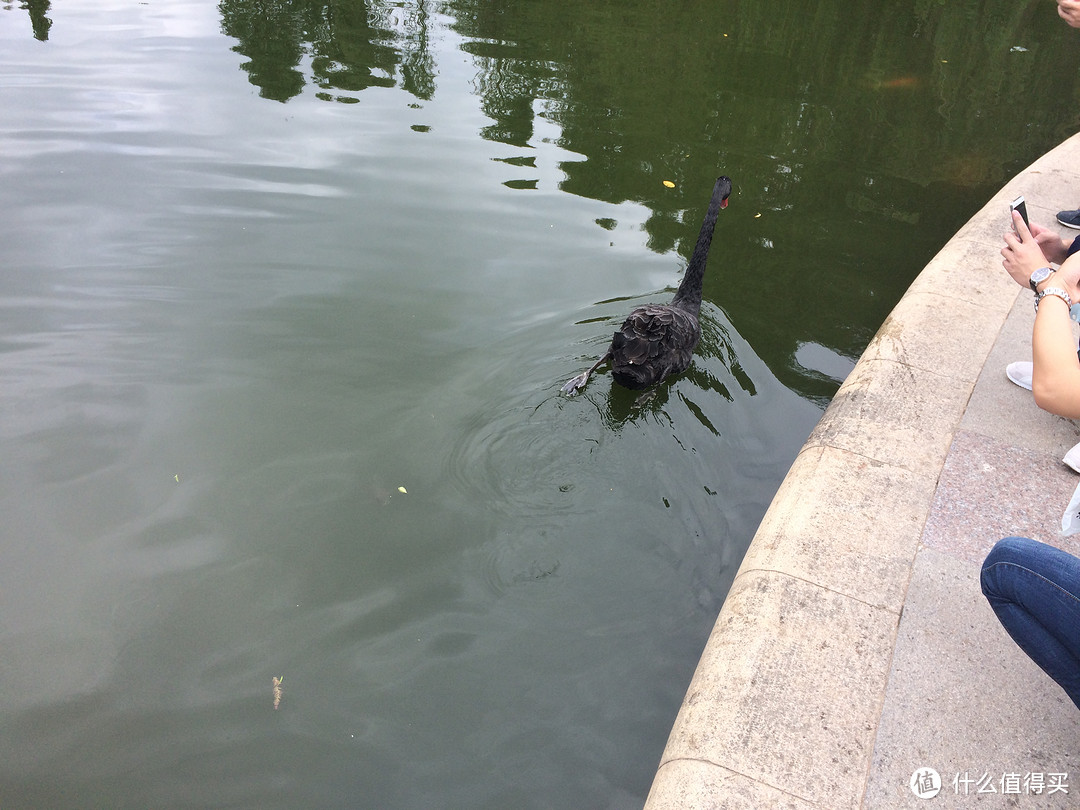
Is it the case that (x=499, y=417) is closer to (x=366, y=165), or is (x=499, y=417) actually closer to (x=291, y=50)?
(x=366, y=165)

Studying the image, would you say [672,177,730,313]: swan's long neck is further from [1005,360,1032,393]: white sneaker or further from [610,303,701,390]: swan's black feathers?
[1005,360,1032,393]: white sneaker

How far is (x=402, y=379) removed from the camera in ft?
17.4

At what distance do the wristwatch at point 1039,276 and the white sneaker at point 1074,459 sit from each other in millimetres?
1105

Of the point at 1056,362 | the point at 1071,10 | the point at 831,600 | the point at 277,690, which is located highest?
the point at 1071,10

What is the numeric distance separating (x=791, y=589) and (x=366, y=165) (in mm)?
6880

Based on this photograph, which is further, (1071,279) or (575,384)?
(575,384)

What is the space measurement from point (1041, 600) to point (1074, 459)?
1531 millimetres

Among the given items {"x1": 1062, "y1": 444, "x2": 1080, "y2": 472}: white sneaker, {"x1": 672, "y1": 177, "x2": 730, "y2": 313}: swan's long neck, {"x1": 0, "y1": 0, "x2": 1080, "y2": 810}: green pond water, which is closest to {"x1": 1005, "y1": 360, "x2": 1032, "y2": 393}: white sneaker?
{"x1": 1062, "y1": 444, "x2": 1080, "y2": 472}: white sneaker

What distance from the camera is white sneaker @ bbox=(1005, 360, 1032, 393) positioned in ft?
12.6

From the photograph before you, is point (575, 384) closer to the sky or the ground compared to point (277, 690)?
closer to the sky

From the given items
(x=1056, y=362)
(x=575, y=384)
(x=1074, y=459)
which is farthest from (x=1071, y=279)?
(x=575, y=384)

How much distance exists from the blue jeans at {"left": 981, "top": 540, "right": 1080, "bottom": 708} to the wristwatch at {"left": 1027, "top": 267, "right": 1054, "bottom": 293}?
94cm

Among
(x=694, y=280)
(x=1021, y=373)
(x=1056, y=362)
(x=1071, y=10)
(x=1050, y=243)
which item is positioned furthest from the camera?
(x=694, y=280)

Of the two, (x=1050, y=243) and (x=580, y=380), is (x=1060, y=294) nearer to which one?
(x=1050, y=243)
